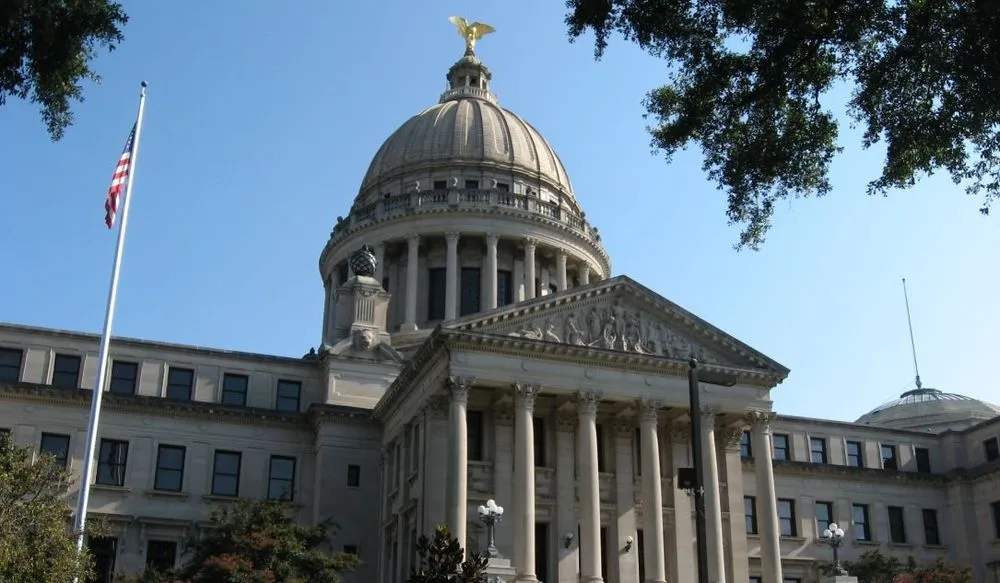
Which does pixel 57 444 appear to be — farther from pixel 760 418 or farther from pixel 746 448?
pixel 746 448

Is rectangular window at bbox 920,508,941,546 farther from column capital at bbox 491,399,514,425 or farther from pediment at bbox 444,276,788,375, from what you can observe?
column capital at bbox 491,399,514,425

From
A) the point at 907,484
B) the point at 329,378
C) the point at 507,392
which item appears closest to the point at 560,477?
the point at 507,392

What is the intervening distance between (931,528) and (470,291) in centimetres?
3090

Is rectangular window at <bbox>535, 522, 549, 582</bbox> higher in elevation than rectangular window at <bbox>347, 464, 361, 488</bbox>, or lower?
lower

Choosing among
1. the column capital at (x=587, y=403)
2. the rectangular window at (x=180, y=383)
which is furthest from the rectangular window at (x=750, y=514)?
the rectangular window at (x=180, y=383)

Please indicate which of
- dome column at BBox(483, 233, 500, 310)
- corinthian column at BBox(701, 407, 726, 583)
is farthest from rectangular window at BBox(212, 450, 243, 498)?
corinthian column at BBox(701, 407, 726, 583)

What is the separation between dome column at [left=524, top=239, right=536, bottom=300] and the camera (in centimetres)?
6506

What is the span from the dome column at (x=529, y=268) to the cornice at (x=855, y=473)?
653 inches

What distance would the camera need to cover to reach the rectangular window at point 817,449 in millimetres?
62469

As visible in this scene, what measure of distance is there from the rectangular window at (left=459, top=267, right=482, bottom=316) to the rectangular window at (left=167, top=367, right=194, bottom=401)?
60.1 feet

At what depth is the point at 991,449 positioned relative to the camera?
62.6 meters

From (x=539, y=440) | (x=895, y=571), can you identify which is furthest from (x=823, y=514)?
(x=539, y=440)

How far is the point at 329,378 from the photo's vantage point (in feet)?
174

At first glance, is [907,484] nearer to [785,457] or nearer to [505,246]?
[785,457]
